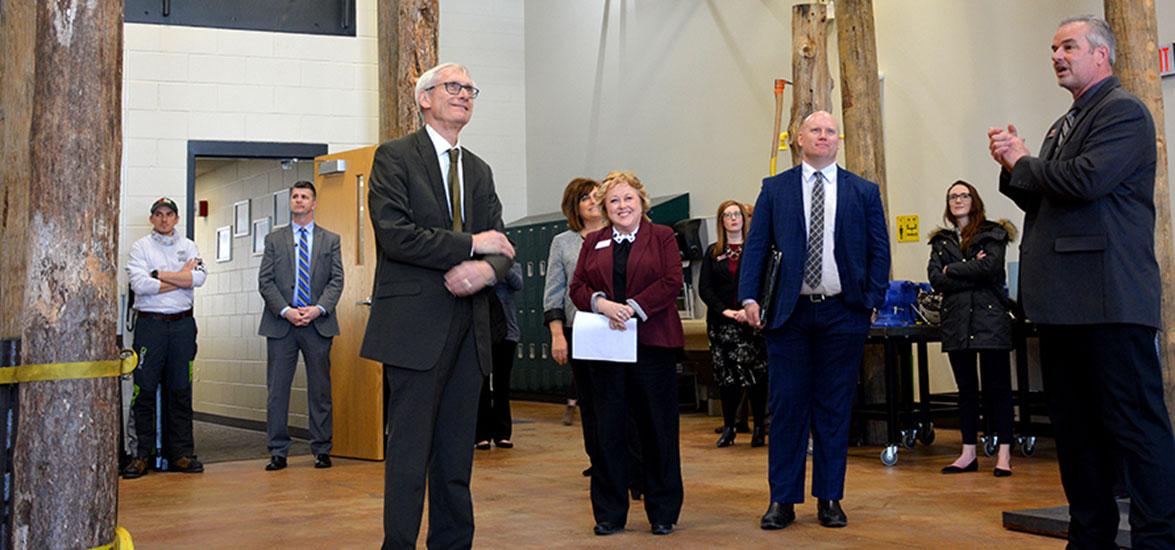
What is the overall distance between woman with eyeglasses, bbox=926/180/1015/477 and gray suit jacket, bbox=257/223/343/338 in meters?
3.29

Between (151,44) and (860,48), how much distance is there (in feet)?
15.1

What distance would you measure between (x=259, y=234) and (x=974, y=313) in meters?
5.93

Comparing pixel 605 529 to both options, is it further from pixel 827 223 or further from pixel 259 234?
pixel 259 234

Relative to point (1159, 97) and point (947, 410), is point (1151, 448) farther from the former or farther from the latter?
point (947, 410)

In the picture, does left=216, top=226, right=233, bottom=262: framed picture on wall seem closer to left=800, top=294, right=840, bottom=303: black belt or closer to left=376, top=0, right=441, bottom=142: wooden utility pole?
left=376, top=0, right=441, bottom=142: wooden utility pole

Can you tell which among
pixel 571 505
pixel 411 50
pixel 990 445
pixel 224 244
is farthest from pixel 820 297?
pixel 224 244

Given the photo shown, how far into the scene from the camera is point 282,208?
8.91 metres

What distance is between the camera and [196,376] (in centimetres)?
1079

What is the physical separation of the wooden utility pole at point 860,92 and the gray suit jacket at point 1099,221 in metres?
3.98

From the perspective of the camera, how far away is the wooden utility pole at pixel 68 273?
2.80 metres

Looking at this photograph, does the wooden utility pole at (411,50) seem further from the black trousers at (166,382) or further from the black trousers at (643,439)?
the black trousers at (643,439)

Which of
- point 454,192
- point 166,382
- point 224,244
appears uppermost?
point 224,244

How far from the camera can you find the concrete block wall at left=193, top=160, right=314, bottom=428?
30.1 ft

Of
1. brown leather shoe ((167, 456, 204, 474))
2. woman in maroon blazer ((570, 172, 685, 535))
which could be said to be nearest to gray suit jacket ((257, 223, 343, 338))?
brown leather shoe ((167, 456, 204, 474))
